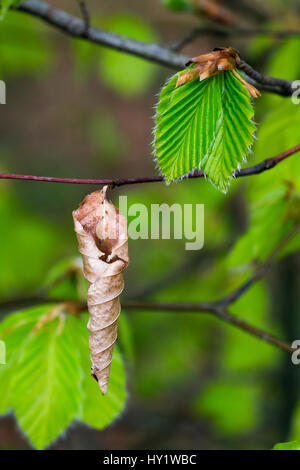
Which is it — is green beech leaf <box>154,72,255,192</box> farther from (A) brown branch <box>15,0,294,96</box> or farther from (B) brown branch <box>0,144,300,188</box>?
(A) brown branch <box>15,0,294,96</box>

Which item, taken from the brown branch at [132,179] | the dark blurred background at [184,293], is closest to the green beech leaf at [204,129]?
the brown branch at [132,179]

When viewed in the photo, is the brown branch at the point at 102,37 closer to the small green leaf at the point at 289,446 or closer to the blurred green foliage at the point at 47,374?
the blurred green foliage at the point at 47,374

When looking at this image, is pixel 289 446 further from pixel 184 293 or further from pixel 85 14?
pixel 184 293

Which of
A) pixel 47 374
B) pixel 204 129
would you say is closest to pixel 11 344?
pixel 47 374

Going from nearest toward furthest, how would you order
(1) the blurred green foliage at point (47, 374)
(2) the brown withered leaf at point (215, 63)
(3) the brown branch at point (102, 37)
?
1. (2) the brown withered leaf at point (215, 63)
2. (1) the blurred green foliage at point (47, 374)
3. (3) the brown branch at point (102, 37)

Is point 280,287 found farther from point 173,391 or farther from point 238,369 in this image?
point 173,391
